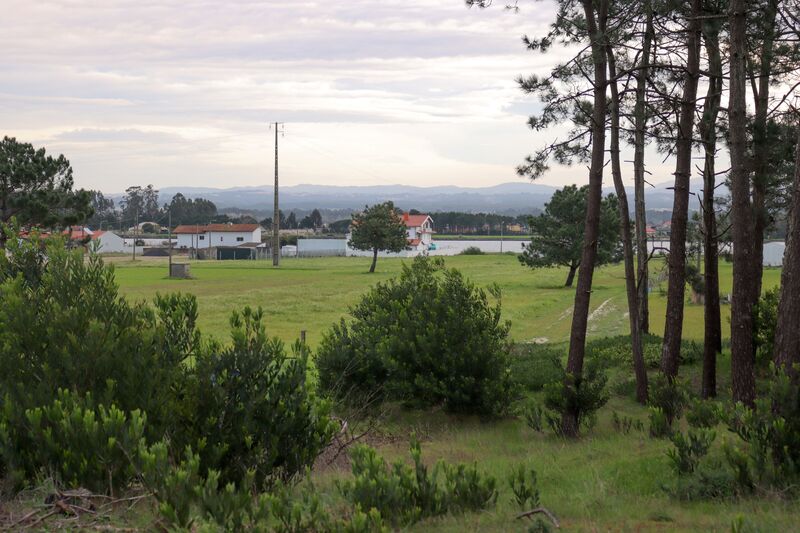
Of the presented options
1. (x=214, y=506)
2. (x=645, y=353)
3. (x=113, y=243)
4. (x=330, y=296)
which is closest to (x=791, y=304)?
(x=214, y=506)

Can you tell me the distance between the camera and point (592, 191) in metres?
13.8

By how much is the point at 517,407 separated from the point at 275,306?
3145 cm

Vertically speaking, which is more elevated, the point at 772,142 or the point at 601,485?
the point at 772,142

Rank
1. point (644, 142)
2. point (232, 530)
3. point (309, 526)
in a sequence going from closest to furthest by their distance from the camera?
point (232, 530) → point (309, 526) → point (644, 142)

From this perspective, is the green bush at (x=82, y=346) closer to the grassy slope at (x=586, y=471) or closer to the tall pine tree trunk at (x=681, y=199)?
the grassy slope at (x=586, y=471)

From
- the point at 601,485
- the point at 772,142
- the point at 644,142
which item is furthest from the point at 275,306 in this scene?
the point at 601,485

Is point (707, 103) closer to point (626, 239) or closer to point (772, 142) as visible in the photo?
point (772, 142)

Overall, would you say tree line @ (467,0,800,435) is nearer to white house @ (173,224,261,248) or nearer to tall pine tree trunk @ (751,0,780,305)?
tall pine tree trunk @ (751,0,780,305)

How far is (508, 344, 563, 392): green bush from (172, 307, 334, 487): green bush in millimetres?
8563

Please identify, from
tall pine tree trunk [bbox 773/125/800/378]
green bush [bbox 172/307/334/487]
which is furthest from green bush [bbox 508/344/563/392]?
green bush [bbox 172/307/334/487]

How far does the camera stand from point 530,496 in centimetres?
A: 759

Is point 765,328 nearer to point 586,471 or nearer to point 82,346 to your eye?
point 586,471

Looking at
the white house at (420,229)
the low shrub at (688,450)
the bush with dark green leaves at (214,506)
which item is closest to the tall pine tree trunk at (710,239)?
the low shrub at (688,450)

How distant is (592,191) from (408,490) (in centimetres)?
789
